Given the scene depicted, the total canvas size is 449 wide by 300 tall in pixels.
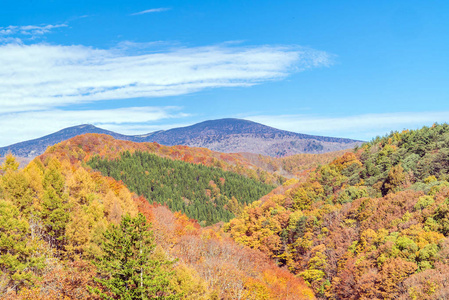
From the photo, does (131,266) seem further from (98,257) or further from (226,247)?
(226,247)

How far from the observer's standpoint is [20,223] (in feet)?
126

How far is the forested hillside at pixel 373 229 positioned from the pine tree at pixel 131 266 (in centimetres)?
3689

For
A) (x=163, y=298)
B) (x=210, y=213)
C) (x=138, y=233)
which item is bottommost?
(x=210, y=213)

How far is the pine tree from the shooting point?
29.5m

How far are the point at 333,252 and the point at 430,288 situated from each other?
32568mm

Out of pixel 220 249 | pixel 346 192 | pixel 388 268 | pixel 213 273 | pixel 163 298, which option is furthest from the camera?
pixel 346 192

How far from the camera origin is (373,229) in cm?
7469

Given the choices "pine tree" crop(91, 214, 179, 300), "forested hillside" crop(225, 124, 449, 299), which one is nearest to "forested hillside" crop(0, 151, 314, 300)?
"pine tree" crop(91, 214, 179, 300)

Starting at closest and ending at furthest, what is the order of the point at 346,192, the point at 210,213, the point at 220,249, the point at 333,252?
the point at 220,249
the point at 333,252
the point at 346,192
the point at 210,213

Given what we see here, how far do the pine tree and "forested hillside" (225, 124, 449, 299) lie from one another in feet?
121

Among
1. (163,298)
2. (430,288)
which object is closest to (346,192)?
(430,288)

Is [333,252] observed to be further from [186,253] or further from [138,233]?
[138,233]

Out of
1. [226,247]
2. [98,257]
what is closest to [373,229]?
[226,247]

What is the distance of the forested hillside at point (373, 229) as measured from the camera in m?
54.1
